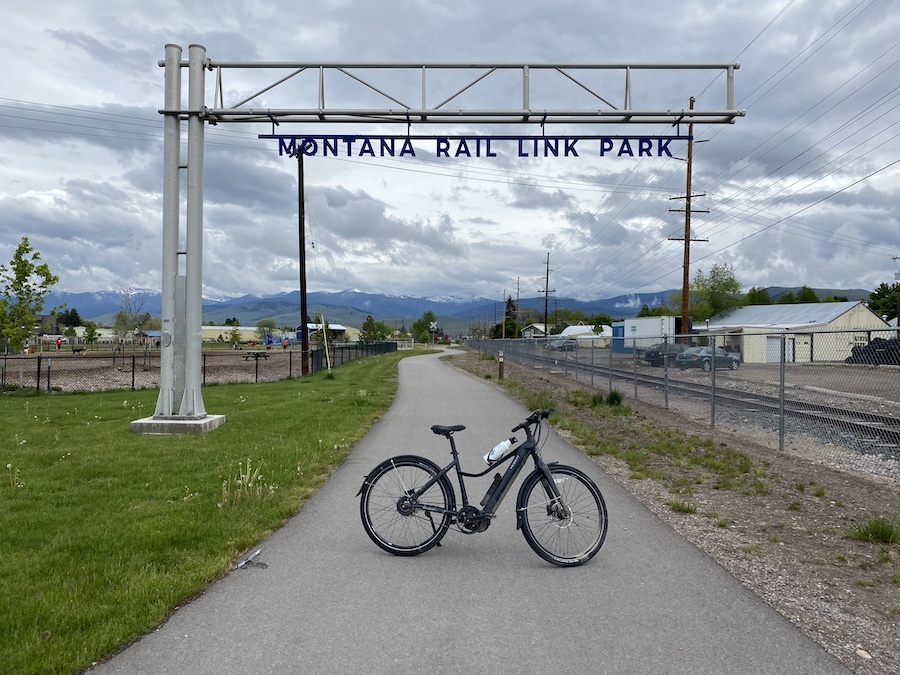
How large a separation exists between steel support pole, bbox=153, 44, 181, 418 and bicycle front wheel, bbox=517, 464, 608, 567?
9040 mm

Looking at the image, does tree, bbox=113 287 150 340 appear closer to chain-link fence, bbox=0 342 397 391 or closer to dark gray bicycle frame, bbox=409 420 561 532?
chain-link fence, bbox=0 342 397 391

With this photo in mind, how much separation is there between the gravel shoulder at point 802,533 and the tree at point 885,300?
8898 cm

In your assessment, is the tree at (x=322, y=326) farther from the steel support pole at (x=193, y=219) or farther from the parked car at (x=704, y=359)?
the steel support pole at (x=193, y=219)

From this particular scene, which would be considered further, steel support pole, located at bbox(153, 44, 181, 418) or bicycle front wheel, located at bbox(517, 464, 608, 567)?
steel support pole, located at bbox(153, 44, 181, 418)

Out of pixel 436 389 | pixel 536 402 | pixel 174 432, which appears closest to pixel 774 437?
pixel 536 402

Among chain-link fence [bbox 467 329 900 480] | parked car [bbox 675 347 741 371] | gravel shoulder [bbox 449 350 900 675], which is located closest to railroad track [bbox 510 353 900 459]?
chain-link fence [bbox 467 329 900 480]

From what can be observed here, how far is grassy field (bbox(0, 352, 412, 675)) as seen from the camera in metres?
4.03

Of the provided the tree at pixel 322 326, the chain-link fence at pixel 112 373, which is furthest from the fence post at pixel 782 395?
the tree at pixel 322 326

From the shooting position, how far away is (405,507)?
5.45m

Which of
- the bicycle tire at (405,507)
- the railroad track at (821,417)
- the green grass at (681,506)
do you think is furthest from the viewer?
the railroad track at (821,417)

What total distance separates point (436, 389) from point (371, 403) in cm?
588

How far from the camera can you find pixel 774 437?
11805mm

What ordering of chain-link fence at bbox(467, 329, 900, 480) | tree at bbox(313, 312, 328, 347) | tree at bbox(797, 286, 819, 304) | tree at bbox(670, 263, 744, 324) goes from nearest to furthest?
chain-link fence at bbox(467, 329, 900, 480) < tree at bbox(313, 312, 328, 347) < tree at bbox(670, 263, 744, 324) < tree at bbox(797, 286, 819, 304)

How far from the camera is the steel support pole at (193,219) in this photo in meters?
12.2
